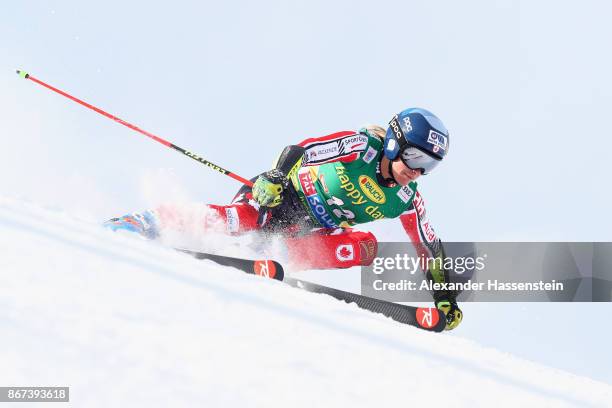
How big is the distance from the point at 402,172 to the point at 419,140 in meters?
0.34

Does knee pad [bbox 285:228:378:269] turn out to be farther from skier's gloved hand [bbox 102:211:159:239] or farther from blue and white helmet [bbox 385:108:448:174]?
skier's gloved hand [bbox 102:211:159:239]

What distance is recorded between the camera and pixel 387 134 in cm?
512

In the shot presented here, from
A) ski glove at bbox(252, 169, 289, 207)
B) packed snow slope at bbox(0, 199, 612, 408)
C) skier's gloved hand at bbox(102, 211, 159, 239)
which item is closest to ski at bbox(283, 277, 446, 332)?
ski glove at bbox(252, 169, 289, 207)

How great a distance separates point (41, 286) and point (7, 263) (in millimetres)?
179

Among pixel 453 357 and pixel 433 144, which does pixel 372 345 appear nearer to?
pixel 453 357

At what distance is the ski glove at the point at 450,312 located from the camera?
18.1 feet

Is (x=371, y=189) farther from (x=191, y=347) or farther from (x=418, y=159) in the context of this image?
(x=191, y=347)

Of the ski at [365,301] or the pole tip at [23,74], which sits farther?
the pole tip at [23,74]

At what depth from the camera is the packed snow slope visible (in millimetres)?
1076

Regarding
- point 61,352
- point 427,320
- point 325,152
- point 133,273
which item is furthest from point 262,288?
point 325,152

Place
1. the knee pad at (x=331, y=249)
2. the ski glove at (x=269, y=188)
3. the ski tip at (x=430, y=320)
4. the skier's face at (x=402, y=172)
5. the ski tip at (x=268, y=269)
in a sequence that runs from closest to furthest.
A: the ski tip at (x=268, y=269)
the ski tip at (x=430, y=320)
the ski glove at (x=269, y=188)
the skier's face at (x=402, y=172)
the knee pad at (x=331, y=249)

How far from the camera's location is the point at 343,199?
211 inches

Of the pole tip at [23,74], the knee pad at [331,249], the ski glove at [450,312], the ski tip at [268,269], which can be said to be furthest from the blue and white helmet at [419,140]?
the pole tip at [23,74]

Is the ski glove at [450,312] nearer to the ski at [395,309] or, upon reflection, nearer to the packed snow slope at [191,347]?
the ski at [395,309]
